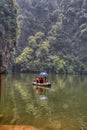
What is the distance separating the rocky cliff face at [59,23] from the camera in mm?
82000

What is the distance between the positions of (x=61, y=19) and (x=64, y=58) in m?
13.9

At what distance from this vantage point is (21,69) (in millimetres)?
73750

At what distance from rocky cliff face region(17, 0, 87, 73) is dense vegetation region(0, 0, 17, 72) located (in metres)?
26.8

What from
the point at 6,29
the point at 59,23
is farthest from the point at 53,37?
the point at 6,29

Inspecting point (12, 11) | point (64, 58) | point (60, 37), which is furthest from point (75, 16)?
point (12, 11)

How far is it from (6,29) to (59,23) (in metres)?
36.0

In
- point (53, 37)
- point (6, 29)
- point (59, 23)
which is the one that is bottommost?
point (6, 29)

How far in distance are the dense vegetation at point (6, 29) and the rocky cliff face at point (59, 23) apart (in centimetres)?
2675

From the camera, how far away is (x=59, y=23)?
85.2m

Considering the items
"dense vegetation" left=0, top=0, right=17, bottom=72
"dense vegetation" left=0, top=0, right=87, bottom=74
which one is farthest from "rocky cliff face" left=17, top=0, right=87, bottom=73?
"dense vegetation" left=0, top=0, right=17, bottom=72

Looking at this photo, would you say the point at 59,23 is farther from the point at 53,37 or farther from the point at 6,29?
the point at 6,29

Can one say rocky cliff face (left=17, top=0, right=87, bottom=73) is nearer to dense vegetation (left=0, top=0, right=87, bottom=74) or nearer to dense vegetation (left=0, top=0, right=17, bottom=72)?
dense vegetation (left=0, top=0, right=87, bottom=74)

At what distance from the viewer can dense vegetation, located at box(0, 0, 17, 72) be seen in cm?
5041

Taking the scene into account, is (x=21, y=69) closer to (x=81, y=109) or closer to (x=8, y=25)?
(x=8, y=25)
